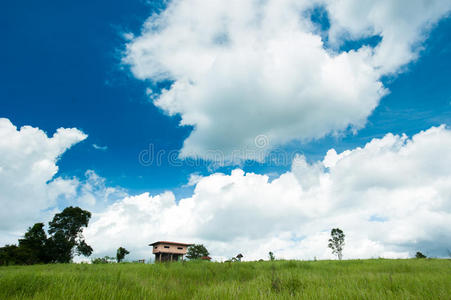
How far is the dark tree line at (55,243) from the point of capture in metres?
35.7

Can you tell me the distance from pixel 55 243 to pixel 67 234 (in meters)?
2.36

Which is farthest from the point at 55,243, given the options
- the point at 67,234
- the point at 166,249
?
the point at 166,249

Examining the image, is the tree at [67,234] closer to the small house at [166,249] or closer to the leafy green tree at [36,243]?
the leafy green tree at [36,243]

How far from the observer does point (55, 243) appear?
4109cm

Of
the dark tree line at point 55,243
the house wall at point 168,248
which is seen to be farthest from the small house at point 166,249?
the dark tree line at point 55,243

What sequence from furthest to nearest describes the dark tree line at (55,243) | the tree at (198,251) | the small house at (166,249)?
the tree at (198,251) < the small house at (166,249) < the dark tree line at (55,243)

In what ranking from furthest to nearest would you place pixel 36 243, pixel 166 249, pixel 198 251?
pixel 198 251 < pixel 166 249 < pixel 36 243

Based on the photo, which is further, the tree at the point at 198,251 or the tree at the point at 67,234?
the tree at the point at 198,251

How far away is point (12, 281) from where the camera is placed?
405cm

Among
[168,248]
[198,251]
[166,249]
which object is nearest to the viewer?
[166,249]

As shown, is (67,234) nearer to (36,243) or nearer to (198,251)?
(36,243)

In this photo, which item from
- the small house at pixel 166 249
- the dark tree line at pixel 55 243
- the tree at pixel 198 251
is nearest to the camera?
the dark tree line at pixel 55 243

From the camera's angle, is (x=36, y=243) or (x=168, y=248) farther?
(x=168, y=248)

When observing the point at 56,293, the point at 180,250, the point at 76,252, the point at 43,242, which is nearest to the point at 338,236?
the point at 180,250
